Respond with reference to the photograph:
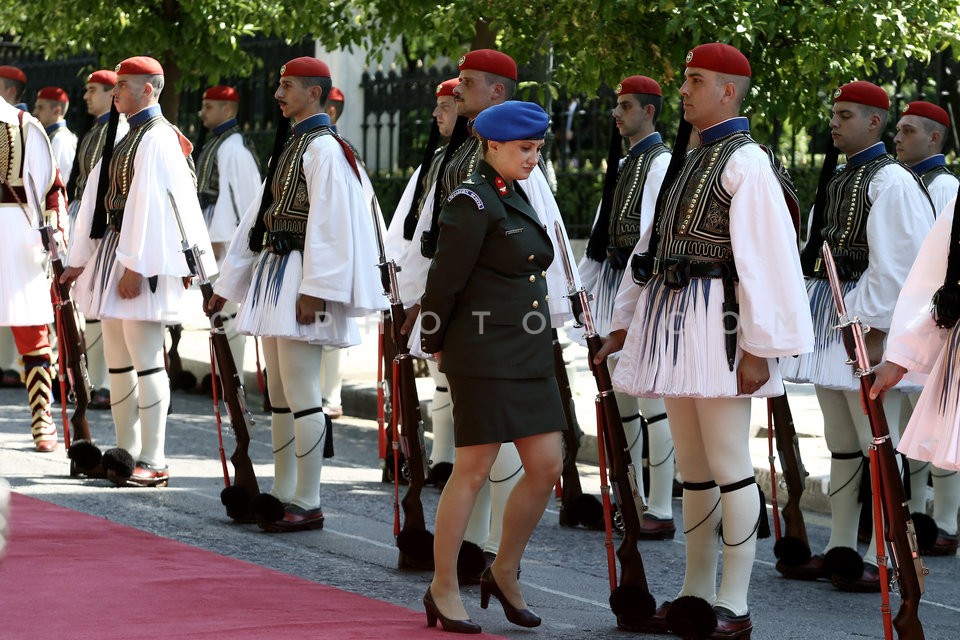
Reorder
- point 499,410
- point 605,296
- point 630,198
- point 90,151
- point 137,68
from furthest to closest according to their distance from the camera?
point 90,151 < point 137,68 < point 605,296 < point 630,198 < point 499,410

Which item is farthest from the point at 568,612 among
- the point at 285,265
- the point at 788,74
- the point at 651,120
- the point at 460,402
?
the point at 788,74

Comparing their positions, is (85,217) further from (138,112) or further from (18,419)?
(18,419)

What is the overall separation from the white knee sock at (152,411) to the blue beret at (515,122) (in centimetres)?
346

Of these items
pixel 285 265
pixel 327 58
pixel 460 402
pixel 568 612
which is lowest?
pixel 568 612

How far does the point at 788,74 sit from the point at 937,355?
4741 mm

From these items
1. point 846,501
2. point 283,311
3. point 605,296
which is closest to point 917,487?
point 846,501

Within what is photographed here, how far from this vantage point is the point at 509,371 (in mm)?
5598

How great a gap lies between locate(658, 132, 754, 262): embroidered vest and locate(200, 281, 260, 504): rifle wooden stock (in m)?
2.75

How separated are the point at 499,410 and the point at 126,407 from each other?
369 centimetres

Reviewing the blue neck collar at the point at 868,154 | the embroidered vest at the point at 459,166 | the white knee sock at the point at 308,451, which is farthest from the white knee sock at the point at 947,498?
the white knee sock at the point at 308,451

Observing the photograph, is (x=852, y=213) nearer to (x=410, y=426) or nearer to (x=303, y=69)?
(x=410, y=426)

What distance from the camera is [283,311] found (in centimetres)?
746

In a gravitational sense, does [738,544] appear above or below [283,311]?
below

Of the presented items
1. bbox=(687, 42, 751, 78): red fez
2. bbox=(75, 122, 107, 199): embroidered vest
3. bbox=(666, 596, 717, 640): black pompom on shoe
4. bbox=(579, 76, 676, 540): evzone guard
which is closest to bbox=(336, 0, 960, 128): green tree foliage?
bbox=(579, 76, 676, 540): evzone guard
